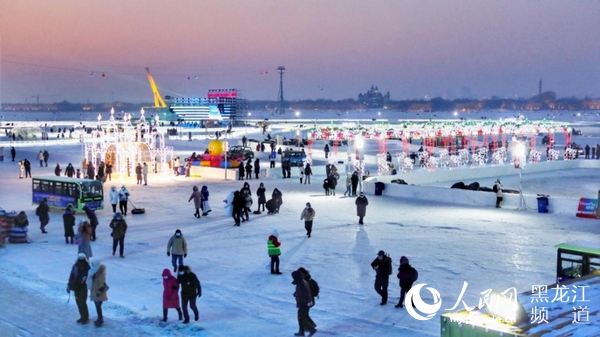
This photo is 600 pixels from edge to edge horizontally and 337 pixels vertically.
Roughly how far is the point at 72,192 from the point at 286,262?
28.9 feet

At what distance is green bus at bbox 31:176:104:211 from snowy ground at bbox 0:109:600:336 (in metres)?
0.86

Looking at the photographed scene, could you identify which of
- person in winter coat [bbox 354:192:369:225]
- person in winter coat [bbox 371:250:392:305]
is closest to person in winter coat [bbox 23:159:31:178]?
person in winter coat [bbox 354:192:369:225]

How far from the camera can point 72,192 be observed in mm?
19922

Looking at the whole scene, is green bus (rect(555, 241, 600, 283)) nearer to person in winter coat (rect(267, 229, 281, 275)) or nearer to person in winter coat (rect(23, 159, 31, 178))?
person in winter coat (rect(267, 229, 281, 275))

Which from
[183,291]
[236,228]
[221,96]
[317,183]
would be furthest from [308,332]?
[221,96]

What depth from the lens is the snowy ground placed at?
32.3ft

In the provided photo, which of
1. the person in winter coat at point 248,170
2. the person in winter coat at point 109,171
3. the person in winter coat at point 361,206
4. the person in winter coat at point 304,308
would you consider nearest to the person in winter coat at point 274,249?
the person in winter coat at point 304,308

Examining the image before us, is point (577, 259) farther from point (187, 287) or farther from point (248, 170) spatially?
point (248, 170)

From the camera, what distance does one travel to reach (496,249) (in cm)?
1517

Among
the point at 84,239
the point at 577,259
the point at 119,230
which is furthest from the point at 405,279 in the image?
the point at 119,230

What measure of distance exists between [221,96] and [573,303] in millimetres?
157743

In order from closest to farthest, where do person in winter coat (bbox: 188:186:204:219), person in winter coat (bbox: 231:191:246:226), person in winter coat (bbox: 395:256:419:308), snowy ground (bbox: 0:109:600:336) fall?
snowy ground (bbox: 0:109:600:336)
person in winter coat (bbox: 395:256:419:308)
person in winter coat (bbox: 231:191:246:226)
person in winter coat (bbox: 188:186:204:219)

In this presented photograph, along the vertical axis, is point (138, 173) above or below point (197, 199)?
above

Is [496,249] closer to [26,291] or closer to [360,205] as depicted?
[360,205]
